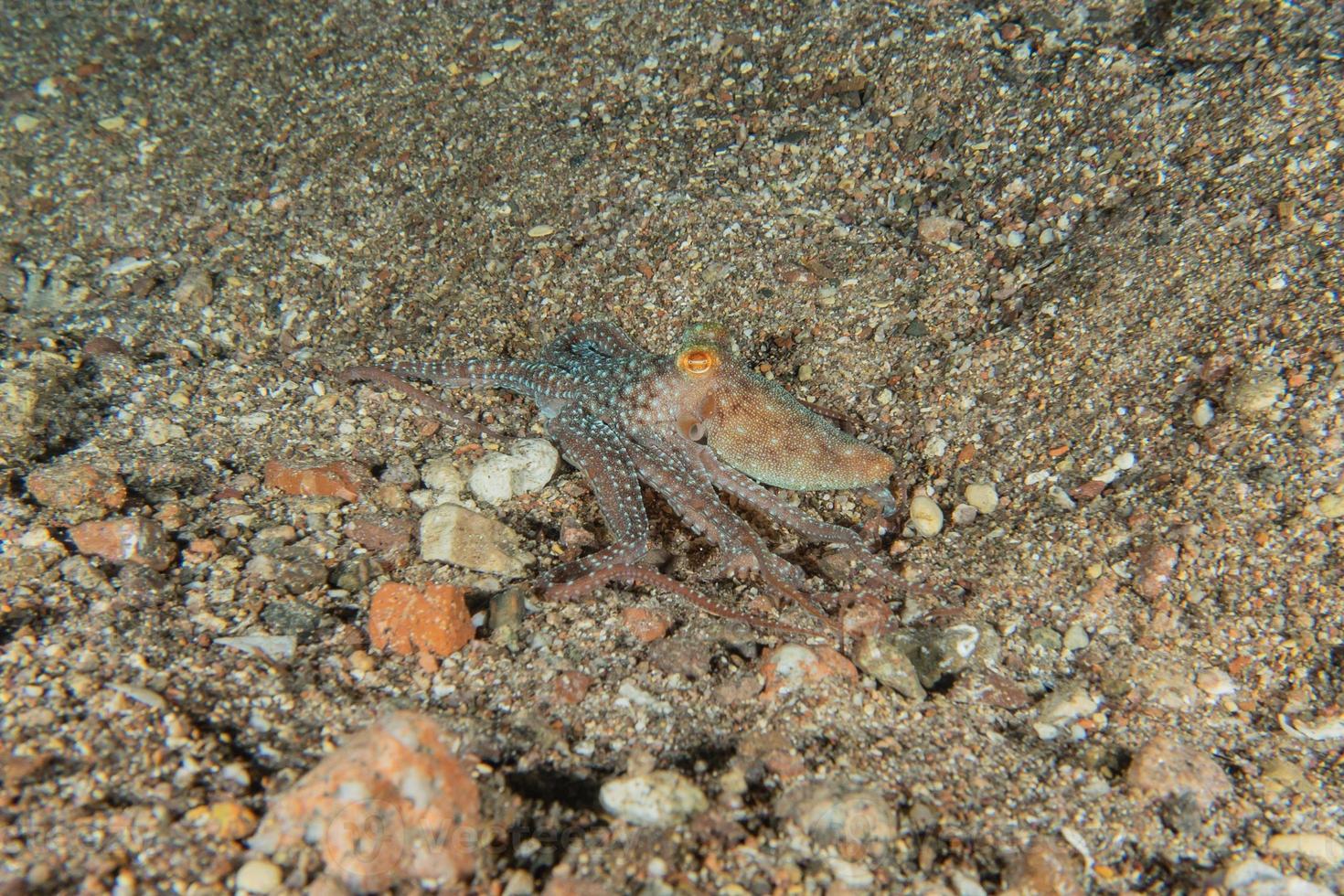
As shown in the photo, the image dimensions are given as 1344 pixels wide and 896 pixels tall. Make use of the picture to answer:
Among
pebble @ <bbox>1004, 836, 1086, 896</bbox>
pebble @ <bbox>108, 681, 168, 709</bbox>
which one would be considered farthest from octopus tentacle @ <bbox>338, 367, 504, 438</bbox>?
pebble @ <bbox>1004, 836, 1086, 896</bbox>

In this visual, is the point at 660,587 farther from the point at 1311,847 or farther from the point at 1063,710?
the point at 1311,847

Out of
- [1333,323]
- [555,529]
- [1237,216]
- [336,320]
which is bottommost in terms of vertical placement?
[555,529]

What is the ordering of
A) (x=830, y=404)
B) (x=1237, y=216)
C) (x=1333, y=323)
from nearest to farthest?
(x=1333, y=323) < (x=1237, y=216) < (x=830, y=404)

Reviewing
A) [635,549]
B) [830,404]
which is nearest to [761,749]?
[635,549]

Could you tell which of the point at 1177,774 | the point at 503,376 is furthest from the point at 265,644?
the point at 1177,774

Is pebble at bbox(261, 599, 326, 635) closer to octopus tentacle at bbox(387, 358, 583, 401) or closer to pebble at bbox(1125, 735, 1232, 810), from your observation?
octopus tentacle at bbox(387, 358, 583, 401)

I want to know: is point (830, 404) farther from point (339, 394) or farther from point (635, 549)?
point (339, 394)

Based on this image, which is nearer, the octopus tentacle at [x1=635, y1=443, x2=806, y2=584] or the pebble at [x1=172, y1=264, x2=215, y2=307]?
the octopus tentacle at [x1=635, y1=443, x2=806, y2=584]
